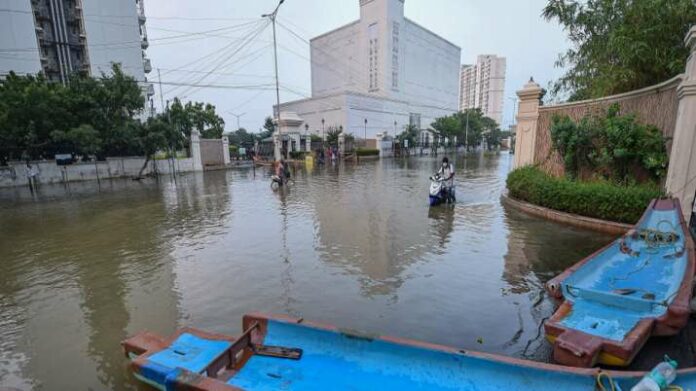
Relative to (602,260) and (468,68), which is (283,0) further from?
(468,68)

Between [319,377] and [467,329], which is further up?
Result: [319,377]

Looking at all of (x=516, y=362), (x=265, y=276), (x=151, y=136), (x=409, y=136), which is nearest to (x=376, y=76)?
(x=409, y=136)

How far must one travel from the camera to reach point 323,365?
2.89 meters

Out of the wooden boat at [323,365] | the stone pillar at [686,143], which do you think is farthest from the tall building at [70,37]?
the stone pillar at [686,143]

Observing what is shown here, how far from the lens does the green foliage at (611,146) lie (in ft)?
25.4

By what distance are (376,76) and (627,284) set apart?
5640 centimetres

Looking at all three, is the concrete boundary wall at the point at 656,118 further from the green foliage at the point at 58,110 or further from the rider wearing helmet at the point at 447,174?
the green foliage at the point at 58,110

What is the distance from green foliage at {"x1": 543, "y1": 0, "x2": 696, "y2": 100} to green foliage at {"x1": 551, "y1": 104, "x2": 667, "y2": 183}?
1.43 metres

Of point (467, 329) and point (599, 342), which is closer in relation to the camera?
point (599, 342)

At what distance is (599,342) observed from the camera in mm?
2904

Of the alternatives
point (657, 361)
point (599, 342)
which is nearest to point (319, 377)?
point (599, 342)

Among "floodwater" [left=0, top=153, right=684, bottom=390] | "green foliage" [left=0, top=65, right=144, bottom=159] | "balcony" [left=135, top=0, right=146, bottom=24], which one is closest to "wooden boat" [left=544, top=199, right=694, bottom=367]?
"floodwater" [left=0, top=153, right=684, bottom=390]

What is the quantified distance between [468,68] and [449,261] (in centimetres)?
10690

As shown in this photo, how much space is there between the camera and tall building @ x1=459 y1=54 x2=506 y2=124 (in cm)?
9150
